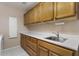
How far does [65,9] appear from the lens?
1.67 m

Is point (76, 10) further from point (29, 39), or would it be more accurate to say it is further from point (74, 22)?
point (29, 39)

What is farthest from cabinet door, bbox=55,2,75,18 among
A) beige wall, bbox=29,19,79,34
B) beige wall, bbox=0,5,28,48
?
beige wall, bbox=0,5,28,48

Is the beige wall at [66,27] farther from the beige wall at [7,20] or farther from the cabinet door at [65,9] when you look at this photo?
the beige wall at [7,20]

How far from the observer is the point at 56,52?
4.98ft

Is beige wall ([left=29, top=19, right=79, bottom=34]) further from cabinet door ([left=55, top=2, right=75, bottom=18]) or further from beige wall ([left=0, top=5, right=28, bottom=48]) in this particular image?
beige wall ([left=0, top=5, right=28, bottom=48])

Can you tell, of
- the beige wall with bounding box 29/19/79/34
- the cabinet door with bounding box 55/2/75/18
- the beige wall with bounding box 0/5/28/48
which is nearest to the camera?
the cabinet door with bounding box 55/2/75/18

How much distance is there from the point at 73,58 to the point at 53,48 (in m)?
0.45

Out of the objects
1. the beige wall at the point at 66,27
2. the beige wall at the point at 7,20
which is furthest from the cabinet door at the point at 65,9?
the beige wall at the point at 7,20

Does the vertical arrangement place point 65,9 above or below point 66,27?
above

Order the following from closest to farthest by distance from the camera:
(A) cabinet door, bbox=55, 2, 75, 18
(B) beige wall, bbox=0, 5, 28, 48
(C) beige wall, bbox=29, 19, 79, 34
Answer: (A) cabinet door, bbox=55, 2, 75, 18, (B) beige wall, bbox=0, 5, 28, 48, (C) beige wall, bbox=29, 19, 79, 34

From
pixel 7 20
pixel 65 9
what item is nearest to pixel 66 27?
pixel 65 9

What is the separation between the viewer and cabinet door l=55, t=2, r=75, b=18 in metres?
1.49

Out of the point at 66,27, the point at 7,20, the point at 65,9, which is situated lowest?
the point at 66,27

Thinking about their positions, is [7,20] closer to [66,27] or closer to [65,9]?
[65,9]
